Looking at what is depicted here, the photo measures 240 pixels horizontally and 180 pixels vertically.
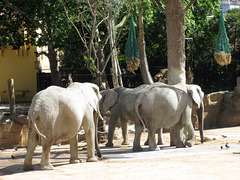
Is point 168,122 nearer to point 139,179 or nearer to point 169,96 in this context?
point 169,96

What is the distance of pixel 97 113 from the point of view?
34.3 feet

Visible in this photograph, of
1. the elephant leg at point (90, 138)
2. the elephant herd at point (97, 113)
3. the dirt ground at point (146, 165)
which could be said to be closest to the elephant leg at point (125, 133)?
the elephant herd at point (97, 113)

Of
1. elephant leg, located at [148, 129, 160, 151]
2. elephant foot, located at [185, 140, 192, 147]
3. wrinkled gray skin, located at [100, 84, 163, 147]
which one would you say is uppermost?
wrinkled gray skin, located at [100, 84, 163, 147]

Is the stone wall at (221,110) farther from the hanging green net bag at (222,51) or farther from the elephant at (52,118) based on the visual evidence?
the elephant at (52,118)

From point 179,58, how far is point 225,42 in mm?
5418

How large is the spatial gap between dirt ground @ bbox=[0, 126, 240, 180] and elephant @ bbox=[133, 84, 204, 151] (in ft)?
2.06

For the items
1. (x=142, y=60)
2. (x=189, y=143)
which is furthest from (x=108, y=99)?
(x=142, y=60)

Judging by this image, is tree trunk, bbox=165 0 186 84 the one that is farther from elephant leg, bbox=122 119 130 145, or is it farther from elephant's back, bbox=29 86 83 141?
elephant's back, bbox=29 86 83 141

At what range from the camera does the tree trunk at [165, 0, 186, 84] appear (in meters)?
13.6

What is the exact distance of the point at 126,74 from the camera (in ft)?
77.1

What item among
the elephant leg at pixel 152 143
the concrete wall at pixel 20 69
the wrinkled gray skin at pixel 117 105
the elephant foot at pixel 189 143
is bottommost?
the elephant foot at pixel 189 143

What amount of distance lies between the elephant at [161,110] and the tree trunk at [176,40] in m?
1.16

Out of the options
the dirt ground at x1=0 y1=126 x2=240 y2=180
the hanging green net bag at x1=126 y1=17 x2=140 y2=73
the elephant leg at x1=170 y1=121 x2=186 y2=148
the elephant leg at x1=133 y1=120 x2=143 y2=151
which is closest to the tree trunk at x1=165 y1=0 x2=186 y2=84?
the elephant leg at x1=170 y1=121 x2=186 y2=148

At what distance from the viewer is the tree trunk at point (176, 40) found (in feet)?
44.7
